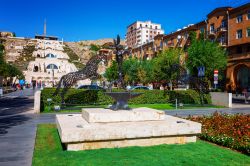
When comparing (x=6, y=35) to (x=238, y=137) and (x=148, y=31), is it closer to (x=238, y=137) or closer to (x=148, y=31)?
(x=148, y=31)

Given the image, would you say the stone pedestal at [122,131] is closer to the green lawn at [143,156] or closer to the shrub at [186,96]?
the green lawn at [143,156]

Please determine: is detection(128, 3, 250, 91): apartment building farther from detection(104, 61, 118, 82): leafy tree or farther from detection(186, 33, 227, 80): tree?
detection(104, 61, 118, 82): leafy tree

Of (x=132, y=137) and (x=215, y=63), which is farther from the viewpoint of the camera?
(x=215, y=63)

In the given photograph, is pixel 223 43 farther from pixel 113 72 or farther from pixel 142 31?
pixel 142 31

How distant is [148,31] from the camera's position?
452 feet

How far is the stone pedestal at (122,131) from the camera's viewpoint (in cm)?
870

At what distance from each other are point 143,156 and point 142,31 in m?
130

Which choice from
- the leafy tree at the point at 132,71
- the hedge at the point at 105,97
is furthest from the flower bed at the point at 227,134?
the leafy tree at the point at 132,71

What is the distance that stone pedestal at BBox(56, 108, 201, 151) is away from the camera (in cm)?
870

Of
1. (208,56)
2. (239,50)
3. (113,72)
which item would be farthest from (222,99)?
(113,72)

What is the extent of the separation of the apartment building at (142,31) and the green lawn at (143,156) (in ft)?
407

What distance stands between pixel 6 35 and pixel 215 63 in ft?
492

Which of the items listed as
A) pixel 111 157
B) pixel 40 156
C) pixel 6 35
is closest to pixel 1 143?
pixel 40 156

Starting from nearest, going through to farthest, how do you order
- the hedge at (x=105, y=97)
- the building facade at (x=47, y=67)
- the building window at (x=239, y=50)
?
the hedge at (x=105, y=97) → the building window at (x=239, y=50) → the building facade at (x=47, y=67)
